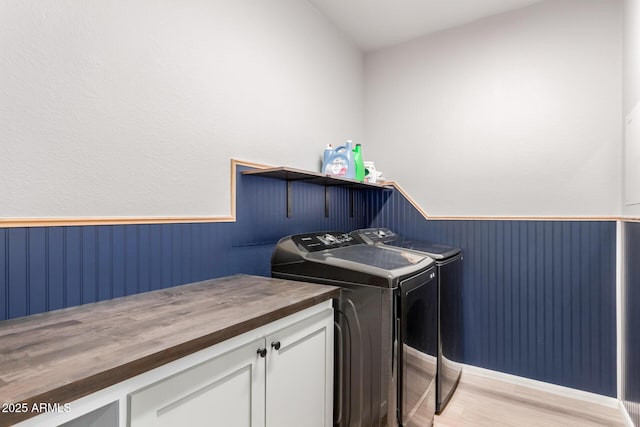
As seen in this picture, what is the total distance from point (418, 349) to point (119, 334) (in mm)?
1472

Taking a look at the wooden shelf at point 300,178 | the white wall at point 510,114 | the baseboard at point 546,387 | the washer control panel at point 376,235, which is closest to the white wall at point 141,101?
the wooden shelf at point 300,178

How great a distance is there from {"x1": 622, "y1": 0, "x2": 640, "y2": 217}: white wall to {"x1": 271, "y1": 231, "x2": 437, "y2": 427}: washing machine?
53.7 inches

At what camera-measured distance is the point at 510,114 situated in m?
2.66

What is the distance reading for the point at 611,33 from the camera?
2330 mm

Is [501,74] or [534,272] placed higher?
[501,74]

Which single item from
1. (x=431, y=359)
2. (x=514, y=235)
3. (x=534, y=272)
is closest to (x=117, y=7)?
(x=431, y=359)

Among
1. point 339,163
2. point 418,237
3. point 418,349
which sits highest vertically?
point 339,163

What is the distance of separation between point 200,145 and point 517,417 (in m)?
2.55

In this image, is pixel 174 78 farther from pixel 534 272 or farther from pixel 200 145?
pixel 534 272

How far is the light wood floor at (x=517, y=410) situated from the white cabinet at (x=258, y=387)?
114cm

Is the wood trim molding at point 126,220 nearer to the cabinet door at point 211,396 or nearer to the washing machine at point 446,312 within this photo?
the cabinet door at point 211,396

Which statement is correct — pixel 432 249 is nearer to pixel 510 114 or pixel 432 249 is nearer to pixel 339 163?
pixel 339 163

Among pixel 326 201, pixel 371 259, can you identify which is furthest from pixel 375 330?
pixel 326 201

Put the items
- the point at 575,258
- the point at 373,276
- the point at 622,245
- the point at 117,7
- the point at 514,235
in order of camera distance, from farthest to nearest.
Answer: the point at 514,235 → the point at 575,258 → the point at 622,245 → the point at 373,276 → the point at 117,7
